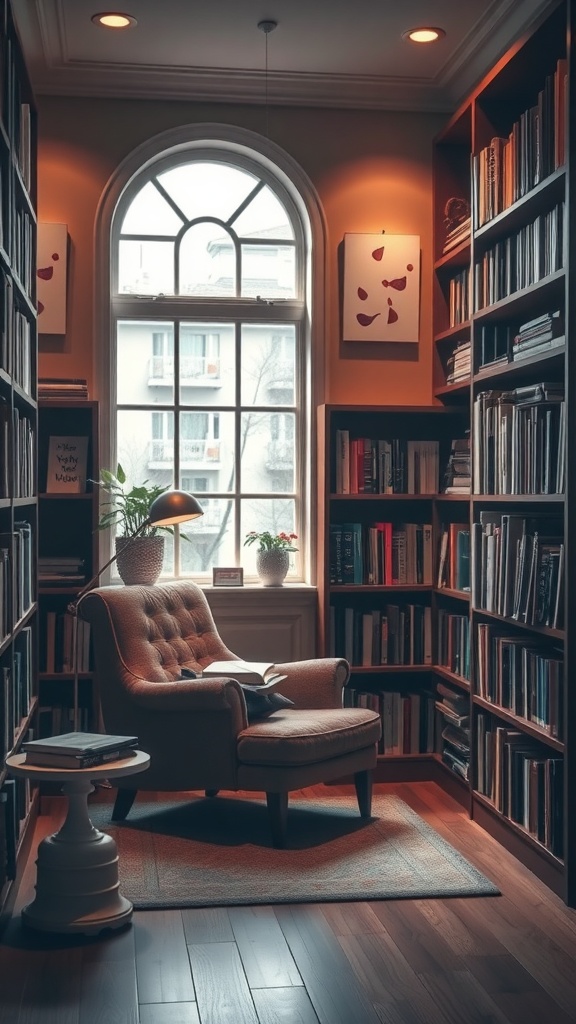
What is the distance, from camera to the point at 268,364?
5336 millimetres

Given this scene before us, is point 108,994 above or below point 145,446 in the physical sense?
below

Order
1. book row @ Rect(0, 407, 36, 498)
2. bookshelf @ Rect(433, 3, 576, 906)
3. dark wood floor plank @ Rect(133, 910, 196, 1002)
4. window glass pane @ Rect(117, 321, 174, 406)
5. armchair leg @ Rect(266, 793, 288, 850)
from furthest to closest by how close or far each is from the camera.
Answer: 1. window glass pane @ Rect(117, 321, 174, 406)
2. armchair leg @ Rect(266, 793, 288, 850)
3. bookshelf @ Rect(433, 3, 576, 906)
4. book row @ Rect(0, 407, 36, 498)
5. dark wood floor plank @ Rect(133, 910, 196, 1002)

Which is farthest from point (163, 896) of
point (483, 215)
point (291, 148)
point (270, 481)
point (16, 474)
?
point (291, 148)

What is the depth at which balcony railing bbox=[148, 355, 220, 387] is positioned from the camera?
5.23 meters

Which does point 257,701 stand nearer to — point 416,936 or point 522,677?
point 522,677

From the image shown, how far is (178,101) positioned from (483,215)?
1.69 meters

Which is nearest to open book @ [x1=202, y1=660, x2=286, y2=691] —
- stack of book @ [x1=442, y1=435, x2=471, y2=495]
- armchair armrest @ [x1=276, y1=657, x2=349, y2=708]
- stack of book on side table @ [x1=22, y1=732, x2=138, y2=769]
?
armchair armrest @ [x1=276, y1=657, x2=349, y2=708]

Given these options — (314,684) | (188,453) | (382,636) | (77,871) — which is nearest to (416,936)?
(77,871)

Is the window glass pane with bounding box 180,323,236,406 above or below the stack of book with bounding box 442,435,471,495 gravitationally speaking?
above

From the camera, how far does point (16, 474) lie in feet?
11.9

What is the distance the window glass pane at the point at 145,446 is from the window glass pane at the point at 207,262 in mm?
626

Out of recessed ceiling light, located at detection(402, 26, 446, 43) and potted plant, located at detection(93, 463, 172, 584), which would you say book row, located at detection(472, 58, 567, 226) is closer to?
recessed ceiling light, located at detection(402, 26, 446, 43)

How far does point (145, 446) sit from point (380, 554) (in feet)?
4.00

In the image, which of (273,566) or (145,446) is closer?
(273,566)
